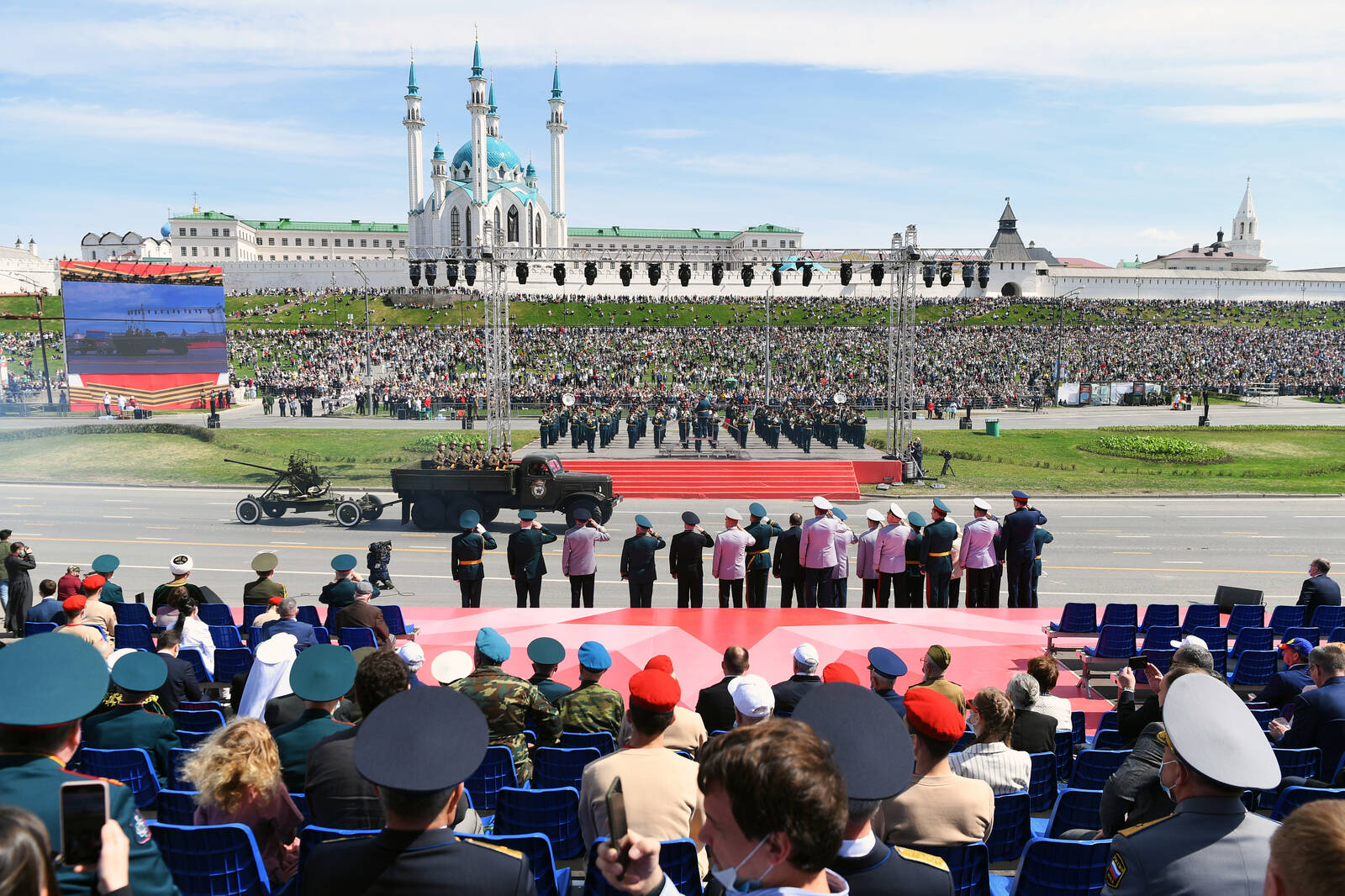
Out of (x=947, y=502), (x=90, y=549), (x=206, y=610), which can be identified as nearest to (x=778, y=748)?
(x=206, y=610)

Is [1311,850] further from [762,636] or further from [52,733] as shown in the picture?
[762,636]

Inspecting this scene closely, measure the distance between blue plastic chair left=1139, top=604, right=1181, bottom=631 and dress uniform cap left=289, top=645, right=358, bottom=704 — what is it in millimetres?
9685

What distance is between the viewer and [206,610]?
10.6 metres

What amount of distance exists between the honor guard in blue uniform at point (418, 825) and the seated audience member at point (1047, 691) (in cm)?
486

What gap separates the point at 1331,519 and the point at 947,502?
10278mm

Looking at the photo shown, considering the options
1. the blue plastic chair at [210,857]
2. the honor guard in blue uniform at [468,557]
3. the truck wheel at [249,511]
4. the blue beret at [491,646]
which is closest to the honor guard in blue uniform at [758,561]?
the honor guard in blue uniform at [468,557]

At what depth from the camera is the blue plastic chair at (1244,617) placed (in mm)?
11037

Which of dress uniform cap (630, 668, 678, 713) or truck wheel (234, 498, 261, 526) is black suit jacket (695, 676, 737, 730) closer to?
dress uniform cap (630, 668, 678, 713)

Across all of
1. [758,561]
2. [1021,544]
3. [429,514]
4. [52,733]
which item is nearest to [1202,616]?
[1021,544]

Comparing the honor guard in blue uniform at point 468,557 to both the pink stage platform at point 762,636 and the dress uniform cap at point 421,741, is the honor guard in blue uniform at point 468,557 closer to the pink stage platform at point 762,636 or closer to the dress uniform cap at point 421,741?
the pink stage platform at point 762,636

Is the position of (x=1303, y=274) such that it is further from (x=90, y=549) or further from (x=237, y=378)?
(x=90, y=549)

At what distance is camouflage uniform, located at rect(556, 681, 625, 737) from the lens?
6180mm

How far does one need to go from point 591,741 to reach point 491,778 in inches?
27.1

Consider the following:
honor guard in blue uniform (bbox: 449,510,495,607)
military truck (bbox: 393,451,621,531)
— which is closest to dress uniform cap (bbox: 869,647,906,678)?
honor guard in blue uniform (bbox: 449,510,495,607)
